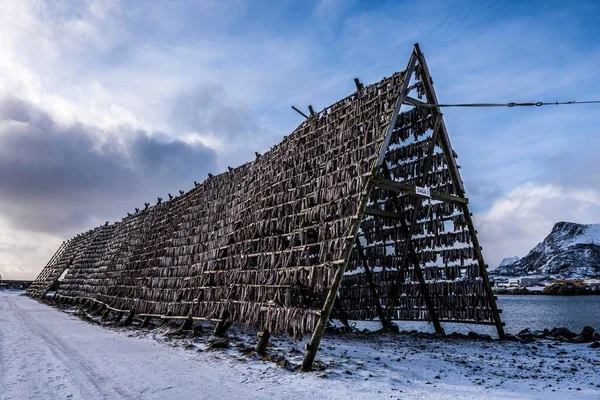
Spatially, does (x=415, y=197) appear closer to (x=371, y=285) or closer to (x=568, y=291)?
(x=371, y=285)

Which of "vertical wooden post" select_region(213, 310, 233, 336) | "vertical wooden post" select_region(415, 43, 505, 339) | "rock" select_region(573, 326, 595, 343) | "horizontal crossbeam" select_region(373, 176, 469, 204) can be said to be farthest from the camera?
"rock" select_region(573, 326, 595, 343)

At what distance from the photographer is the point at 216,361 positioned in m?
8.80

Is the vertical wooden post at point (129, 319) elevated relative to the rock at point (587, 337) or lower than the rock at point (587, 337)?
elevated

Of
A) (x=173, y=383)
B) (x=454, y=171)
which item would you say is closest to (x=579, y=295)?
(x=454, y=171)

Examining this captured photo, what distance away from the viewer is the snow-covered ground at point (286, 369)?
6.46 metres

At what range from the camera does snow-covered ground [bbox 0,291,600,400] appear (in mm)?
6465

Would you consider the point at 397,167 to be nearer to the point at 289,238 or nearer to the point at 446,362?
the point at 289,238

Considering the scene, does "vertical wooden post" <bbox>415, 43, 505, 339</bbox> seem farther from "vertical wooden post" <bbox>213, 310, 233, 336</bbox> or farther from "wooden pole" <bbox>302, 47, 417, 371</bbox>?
"vertical wooden post" <bbox>213, 310, 233, 336</bbox>

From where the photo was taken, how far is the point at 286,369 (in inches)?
312

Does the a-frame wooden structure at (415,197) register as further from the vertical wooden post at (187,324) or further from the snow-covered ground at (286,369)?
the vertical wooden post at (187,324)

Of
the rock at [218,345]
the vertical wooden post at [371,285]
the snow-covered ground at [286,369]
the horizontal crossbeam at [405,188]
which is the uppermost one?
the horizontal crossbeam at [405,188]

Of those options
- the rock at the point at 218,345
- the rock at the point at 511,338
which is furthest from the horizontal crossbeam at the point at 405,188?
the rock at the point at 218,345

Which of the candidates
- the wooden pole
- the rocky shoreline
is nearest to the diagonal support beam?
the wooden pole

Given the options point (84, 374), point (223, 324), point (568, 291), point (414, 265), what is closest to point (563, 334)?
point (414, 265)
